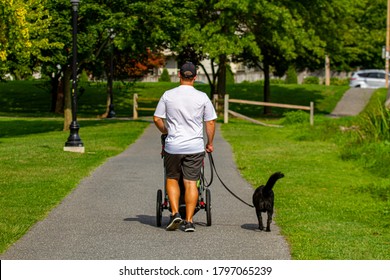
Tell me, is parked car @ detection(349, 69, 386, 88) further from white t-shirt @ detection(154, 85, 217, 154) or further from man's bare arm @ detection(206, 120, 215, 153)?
white t-shirt @ detection(154, 85, 217, 154)

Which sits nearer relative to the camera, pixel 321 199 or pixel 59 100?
pixel 321 199

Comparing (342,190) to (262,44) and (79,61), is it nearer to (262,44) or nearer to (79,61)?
(79,61)

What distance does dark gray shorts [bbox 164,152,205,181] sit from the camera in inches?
448

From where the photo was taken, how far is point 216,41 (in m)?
42.8

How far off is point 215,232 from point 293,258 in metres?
2.05

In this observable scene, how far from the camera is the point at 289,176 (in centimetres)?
1914

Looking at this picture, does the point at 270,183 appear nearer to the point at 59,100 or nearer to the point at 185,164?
the point at 185,164

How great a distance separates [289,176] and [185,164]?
7.97 metres

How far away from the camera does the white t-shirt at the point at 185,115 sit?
36.9ft

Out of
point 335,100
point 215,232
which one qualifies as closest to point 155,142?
point 215,232

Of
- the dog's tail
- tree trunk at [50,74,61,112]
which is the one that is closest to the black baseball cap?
the dog's tail

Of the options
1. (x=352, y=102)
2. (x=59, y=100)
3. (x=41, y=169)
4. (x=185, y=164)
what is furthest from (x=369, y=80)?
(x=185, y=164)

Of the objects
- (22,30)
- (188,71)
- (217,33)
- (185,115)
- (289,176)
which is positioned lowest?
(289,176)

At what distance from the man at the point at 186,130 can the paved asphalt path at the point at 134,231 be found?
40 centimetres
